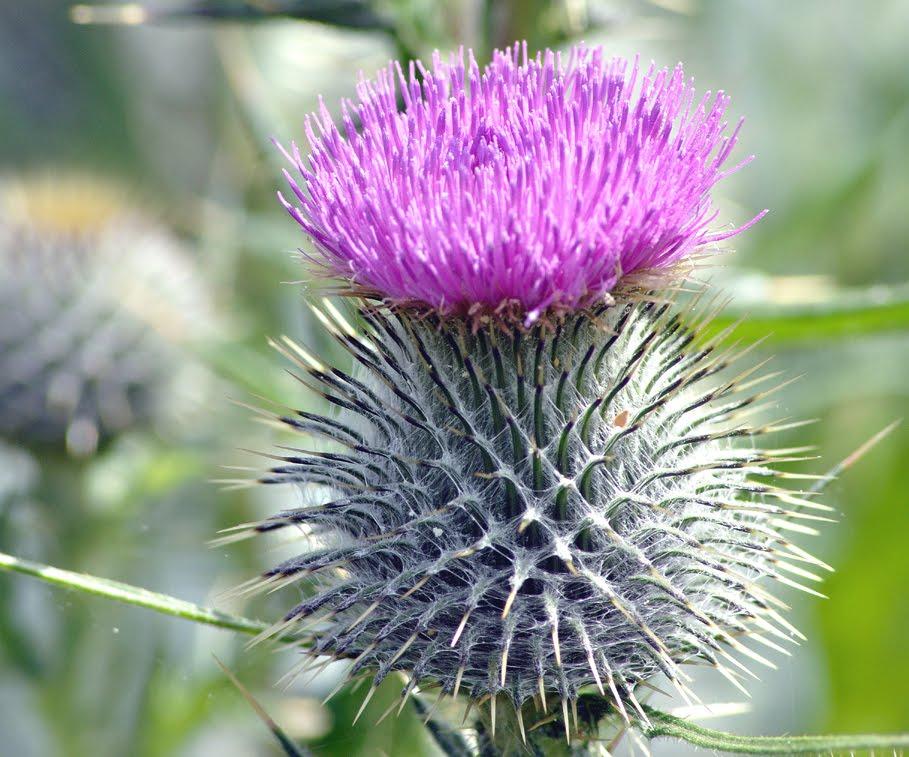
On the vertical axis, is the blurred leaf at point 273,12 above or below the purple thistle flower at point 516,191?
above

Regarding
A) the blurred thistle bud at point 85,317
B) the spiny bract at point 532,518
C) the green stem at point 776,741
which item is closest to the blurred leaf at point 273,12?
the spiny bract at point 532,518

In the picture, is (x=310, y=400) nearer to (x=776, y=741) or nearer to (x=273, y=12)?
(x=273, y=12)

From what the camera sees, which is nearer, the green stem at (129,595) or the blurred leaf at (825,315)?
the green stem at (129,595)

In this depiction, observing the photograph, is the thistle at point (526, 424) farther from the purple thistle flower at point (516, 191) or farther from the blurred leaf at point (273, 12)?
the blurred leaf at point (273, 12)

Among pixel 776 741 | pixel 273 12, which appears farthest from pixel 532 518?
pixel 273 12

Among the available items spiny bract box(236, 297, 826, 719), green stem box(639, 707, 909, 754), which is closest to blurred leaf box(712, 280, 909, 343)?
spiny bract box(236, 297, 826, 719)

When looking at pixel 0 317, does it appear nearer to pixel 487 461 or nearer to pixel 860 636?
pixel 487 461
